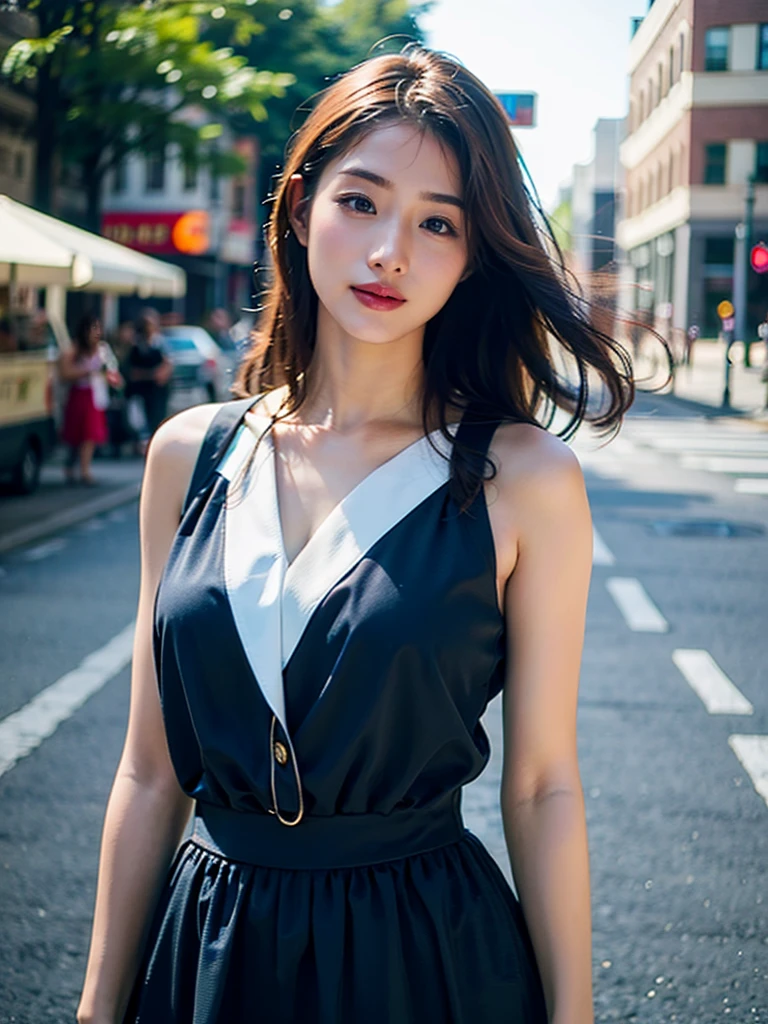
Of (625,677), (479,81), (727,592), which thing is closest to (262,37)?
(727,592)

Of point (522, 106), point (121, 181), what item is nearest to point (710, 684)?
point (522, 106)

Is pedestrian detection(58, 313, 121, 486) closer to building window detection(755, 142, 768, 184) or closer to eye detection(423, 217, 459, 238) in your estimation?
building window detection(755, 142, 768, 184)

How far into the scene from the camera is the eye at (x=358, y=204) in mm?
1897

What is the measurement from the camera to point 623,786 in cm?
532

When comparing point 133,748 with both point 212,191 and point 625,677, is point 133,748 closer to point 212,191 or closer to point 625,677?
point 625,677

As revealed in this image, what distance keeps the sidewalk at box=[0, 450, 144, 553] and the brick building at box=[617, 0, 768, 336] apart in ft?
24.3

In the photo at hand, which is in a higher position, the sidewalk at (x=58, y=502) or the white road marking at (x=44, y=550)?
the sidewalk at (x=58, y=502)

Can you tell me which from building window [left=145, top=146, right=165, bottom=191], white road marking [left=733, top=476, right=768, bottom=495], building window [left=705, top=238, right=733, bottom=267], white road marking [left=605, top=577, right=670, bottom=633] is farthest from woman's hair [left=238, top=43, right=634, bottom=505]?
building window [left=145, top=146, right=165, bottom=191]

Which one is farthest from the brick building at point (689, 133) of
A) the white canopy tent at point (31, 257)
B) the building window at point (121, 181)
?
the building window at point (121, 181)

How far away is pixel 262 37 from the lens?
32844 millimetres

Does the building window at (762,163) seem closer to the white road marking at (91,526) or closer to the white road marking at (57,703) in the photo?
the white road marking at (57,703)

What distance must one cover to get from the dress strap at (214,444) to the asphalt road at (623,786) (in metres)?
1.29

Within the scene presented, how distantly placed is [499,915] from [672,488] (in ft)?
Result: 44.6

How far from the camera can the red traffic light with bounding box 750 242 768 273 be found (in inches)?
192
